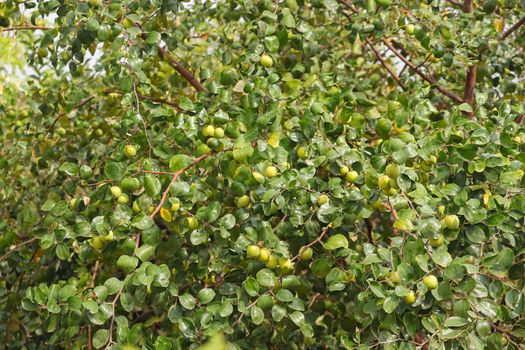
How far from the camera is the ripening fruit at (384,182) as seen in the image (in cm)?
172

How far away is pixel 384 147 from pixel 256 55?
56cm

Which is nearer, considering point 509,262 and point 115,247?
point 509,262

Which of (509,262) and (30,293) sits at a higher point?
(509,262)

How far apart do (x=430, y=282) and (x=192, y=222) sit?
601 millimetres

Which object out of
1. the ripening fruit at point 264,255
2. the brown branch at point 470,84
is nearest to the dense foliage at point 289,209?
the ripening fruit at point 264,255

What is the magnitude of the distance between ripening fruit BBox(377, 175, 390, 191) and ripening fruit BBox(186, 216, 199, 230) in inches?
18.2

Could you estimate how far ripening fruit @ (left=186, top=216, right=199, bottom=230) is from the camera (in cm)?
181

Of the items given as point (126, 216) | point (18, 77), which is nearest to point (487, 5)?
point (126, 216)

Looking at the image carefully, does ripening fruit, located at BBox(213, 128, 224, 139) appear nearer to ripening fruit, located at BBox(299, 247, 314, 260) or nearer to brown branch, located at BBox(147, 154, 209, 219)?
brown branch, located at BBox(147, 154, 209, 219)

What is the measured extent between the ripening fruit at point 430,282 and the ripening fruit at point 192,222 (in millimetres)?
580

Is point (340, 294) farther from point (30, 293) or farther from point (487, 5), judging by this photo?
point (487, 5)

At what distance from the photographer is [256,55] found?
2115 millimetres

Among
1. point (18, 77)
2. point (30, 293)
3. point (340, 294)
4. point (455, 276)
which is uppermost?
point (455, 276)

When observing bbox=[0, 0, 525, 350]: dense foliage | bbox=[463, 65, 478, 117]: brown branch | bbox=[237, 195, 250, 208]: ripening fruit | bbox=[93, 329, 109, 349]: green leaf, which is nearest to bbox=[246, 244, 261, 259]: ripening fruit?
bbox=[0, 0, 525, 350]: dense foliage
